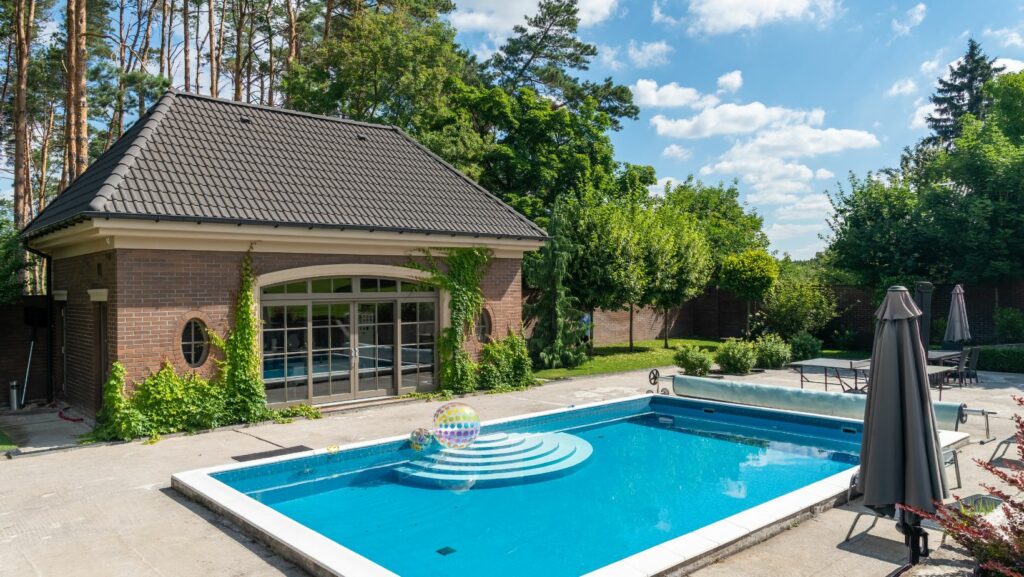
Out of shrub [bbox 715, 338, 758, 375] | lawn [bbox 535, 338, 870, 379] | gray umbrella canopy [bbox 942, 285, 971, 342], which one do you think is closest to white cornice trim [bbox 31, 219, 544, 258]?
lawn [bbox 535, 338, 870, 379]

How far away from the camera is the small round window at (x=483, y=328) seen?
638 inches

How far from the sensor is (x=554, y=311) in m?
→ 20.9

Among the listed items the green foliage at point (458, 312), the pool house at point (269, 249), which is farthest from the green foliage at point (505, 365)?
the green foliage at point (458, 312)

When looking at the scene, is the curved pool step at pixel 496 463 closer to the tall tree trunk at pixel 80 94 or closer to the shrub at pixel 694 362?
the shrub at pixel 694 362

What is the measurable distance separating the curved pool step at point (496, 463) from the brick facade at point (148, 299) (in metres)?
4.81

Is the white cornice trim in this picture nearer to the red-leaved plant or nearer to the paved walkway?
the paved walkway

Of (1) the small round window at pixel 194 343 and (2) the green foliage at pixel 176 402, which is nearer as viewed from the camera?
(2) the green foliage at pixel 176 402

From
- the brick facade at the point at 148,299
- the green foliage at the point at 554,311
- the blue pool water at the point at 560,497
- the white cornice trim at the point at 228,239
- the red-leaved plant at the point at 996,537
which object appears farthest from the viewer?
the green foliage at the point at 554,311

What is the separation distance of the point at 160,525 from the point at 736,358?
15670 mm

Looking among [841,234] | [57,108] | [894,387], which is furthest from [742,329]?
[57,108]

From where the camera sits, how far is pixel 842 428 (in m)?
11.8

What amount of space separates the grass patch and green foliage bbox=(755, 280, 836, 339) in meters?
22.8

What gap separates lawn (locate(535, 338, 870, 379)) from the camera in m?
20.3

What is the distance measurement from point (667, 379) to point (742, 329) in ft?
43.0
